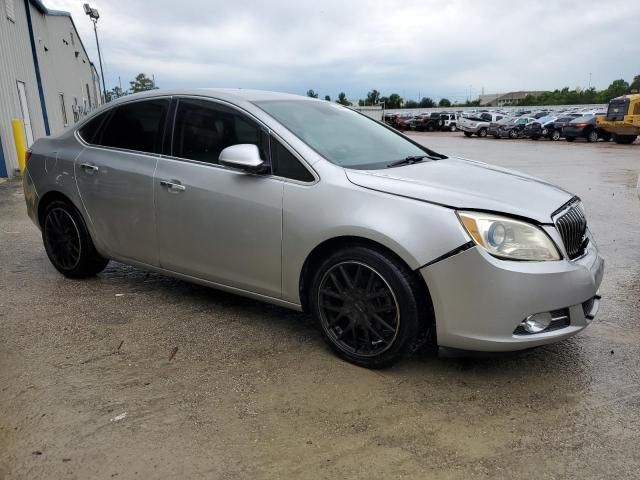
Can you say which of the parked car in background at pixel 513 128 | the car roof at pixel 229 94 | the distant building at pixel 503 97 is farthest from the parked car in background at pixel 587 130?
the distant building at pixel 503 97

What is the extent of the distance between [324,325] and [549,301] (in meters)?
1.28

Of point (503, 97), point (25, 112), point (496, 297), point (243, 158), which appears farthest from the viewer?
point (503, 97)

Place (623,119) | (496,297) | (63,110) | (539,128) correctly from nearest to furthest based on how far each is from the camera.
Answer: (496,297)
(623,119)
(63,110)
(539,128)

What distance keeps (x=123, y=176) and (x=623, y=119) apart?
25.7 metres

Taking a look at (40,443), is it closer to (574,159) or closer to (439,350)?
(439,350)

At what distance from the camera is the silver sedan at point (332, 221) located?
9.35ft

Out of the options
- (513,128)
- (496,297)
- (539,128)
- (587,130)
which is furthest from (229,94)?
(513,128)

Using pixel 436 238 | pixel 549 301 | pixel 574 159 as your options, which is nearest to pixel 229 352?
pixel 436 238

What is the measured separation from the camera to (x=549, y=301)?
2836mm

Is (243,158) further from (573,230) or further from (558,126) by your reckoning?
(558,126)

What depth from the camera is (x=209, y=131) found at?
12.7 ft

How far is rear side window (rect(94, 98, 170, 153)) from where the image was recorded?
4.11 metres

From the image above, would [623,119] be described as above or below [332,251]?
below

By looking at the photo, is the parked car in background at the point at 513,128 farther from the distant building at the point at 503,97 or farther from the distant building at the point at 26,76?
the distant building at the point at 503,97
